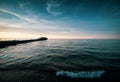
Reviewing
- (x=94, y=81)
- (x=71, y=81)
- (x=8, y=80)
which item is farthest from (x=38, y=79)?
(x=94, y=81)

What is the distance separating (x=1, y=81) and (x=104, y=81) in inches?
302

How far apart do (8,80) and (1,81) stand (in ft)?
1.45

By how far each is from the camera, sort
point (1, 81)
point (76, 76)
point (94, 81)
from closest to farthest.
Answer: point (1, 81) < point (94, 81) < point (76, 76)

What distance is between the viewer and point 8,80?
5938 mm

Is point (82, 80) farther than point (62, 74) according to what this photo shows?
No

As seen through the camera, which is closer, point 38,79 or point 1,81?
point 1,81

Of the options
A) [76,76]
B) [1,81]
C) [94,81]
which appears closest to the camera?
[1,81]

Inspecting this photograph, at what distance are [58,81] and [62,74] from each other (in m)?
1.27

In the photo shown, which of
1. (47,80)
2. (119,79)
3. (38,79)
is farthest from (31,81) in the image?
(119,79)

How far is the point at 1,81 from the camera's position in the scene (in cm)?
581

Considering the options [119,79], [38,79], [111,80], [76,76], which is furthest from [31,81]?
[119,79]

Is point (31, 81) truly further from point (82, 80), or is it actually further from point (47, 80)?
point (82, 80)

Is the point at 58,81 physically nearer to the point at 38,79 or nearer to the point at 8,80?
the point at 38,79

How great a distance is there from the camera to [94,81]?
6.20m
